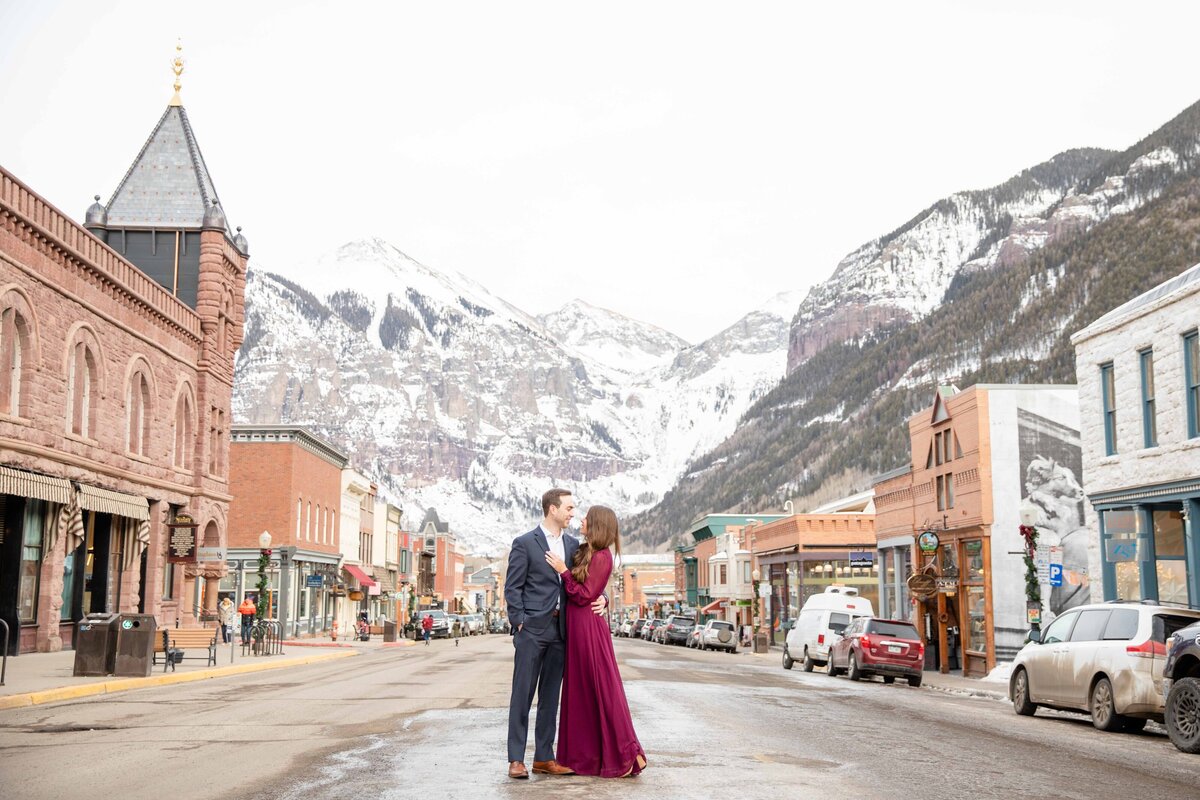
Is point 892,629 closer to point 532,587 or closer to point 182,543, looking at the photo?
point 182,543

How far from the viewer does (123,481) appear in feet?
120

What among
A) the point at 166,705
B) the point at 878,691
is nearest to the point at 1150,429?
the point at 878,691

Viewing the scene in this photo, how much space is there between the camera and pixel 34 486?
2903 centimetres

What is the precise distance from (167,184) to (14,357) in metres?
19.5

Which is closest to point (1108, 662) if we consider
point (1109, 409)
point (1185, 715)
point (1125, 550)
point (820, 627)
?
point (1185, 715)

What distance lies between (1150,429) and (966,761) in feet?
57.1

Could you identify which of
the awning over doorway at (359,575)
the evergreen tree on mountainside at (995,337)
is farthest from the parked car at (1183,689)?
the evergreen tree on mountainside at (995,337)

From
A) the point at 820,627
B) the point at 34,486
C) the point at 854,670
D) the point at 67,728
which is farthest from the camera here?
the point at 820,627

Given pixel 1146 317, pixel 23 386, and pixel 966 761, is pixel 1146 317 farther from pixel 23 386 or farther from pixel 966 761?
pixel 23 386

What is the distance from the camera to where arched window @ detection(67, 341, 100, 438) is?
3294 cm

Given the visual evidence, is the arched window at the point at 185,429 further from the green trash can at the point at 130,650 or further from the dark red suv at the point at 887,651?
the dark red suv at the point at 887,651

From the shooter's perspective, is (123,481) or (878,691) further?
(123,481)

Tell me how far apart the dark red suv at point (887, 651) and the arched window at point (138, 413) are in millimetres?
21209

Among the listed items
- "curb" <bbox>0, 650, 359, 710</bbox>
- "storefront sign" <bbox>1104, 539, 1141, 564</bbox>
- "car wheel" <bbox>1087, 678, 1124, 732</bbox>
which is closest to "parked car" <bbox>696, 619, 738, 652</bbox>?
"curb" <bbox>0, 650, 359, 710</bbox>
